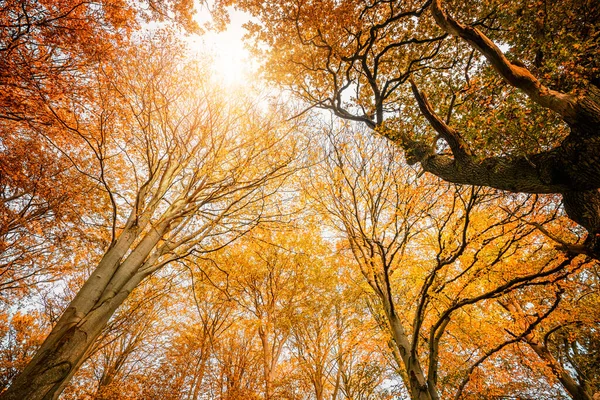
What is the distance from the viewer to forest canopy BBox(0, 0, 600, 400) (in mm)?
3625

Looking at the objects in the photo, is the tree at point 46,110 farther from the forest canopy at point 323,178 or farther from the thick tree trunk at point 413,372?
the thick tree trunk at point 413,372

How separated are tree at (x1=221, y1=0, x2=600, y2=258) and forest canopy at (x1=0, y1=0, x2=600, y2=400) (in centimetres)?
4

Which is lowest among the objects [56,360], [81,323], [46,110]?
[56,360]

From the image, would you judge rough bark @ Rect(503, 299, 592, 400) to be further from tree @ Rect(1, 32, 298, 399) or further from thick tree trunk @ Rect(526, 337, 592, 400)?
tree @ Rect(1, 32, 298, 399)

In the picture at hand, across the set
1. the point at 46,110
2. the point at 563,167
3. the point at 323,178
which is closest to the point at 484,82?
the point at 563,167

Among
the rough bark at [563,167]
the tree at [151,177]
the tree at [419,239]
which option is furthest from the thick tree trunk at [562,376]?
the tree at [151,177]

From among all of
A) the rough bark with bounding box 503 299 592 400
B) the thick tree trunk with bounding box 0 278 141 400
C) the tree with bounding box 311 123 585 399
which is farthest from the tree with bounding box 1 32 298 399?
the rough bark with bounding box 503 299 592 400

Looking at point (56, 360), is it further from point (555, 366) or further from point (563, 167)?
point (555, 366)

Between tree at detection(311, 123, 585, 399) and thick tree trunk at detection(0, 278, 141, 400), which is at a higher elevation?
tree at detection(311, 123, 585, 399)

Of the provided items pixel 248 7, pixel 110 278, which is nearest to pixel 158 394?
pixel 110 278

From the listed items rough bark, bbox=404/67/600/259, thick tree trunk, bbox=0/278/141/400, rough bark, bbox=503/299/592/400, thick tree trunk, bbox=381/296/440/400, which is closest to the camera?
thick tree trunk, bbox=0/278/141/400

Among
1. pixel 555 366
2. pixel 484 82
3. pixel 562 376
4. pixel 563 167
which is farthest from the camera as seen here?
pixel 562 376

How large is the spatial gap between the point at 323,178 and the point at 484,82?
4.52 m

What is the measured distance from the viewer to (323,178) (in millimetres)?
7469
